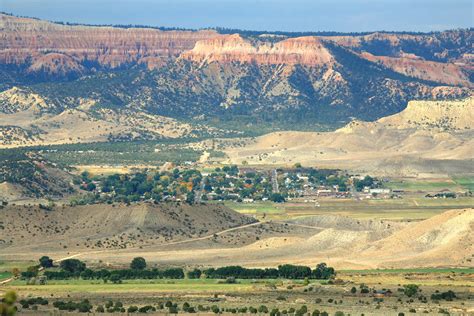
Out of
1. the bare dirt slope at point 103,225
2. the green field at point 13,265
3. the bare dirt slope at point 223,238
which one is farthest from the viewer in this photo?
the bare dirt slope at point 103,225

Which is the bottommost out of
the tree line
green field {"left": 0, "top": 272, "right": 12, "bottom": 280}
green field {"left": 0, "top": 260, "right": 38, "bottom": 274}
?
the tree line

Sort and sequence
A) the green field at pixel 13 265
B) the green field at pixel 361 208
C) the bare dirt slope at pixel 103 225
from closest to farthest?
1. the green field at pixel 13 265
2. the bare dirt slope at pixel 103 225
3. the green field at pixel 361 208

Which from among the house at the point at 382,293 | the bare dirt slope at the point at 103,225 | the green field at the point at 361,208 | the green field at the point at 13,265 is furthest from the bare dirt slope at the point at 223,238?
the house at the point at 382,293

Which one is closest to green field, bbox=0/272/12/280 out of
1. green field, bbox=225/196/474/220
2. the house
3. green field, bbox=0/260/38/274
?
green field, bbox=0/260/38/274

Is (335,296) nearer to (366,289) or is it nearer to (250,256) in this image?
(366,289)

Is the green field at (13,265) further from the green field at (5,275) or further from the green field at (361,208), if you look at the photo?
the green field at (361,208)

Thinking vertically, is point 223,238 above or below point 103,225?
below

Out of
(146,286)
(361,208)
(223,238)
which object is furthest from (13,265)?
(361,208)

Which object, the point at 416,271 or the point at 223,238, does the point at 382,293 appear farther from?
the point at 223,238

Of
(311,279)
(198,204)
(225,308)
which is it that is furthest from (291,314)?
(198,204)

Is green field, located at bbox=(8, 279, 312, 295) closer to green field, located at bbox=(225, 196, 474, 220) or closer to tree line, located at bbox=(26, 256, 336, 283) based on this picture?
tree line, located at bbox=(26, 256, 336, 283)

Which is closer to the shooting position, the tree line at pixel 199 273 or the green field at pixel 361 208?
the tree line at pixel 199 273
